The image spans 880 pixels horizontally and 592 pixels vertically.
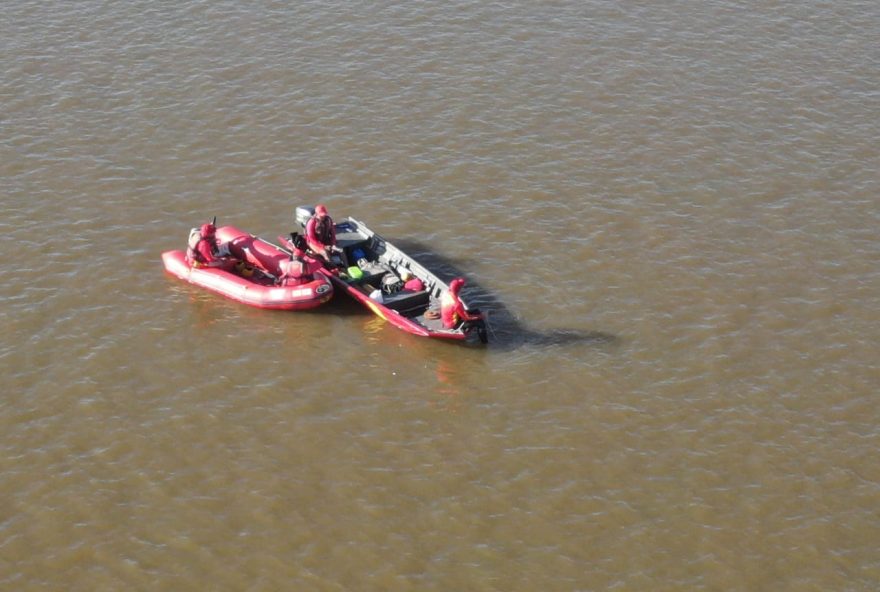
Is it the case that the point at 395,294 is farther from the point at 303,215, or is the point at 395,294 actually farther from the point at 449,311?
the point at 303,215

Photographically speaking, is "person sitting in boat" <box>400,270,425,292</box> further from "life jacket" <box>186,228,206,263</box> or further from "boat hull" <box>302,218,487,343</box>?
"life jacket" <box>186,228,206,263</box>

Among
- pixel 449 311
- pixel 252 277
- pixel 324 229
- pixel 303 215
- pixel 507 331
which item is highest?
pixel 303 215

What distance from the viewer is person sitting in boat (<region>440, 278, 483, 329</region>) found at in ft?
94.7

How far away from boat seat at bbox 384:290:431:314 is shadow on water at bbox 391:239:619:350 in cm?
121

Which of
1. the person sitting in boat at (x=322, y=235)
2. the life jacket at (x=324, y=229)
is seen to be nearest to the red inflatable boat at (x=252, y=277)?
the person sitting in boat at (x=322, y=235)

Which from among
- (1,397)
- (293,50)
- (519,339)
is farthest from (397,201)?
(1,397)

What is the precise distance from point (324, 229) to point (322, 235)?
17cm

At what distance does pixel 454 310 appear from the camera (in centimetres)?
2894

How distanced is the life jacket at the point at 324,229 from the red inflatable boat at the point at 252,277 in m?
1.05

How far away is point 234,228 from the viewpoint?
32.9 meters

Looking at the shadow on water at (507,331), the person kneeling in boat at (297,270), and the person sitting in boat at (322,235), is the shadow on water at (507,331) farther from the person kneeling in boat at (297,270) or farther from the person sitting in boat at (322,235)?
the person kneeling in boat at (297,270)

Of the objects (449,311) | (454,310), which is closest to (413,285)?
(449,311)

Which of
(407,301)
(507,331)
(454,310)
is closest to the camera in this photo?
(454,310)

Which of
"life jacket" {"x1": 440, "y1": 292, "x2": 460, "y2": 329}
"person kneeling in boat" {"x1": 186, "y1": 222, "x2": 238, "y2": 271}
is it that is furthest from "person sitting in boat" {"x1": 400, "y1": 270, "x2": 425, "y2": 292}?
"person kneeling in boat" {"x1": 186, "y1": 222, "x2": 238, "y2": 271}
